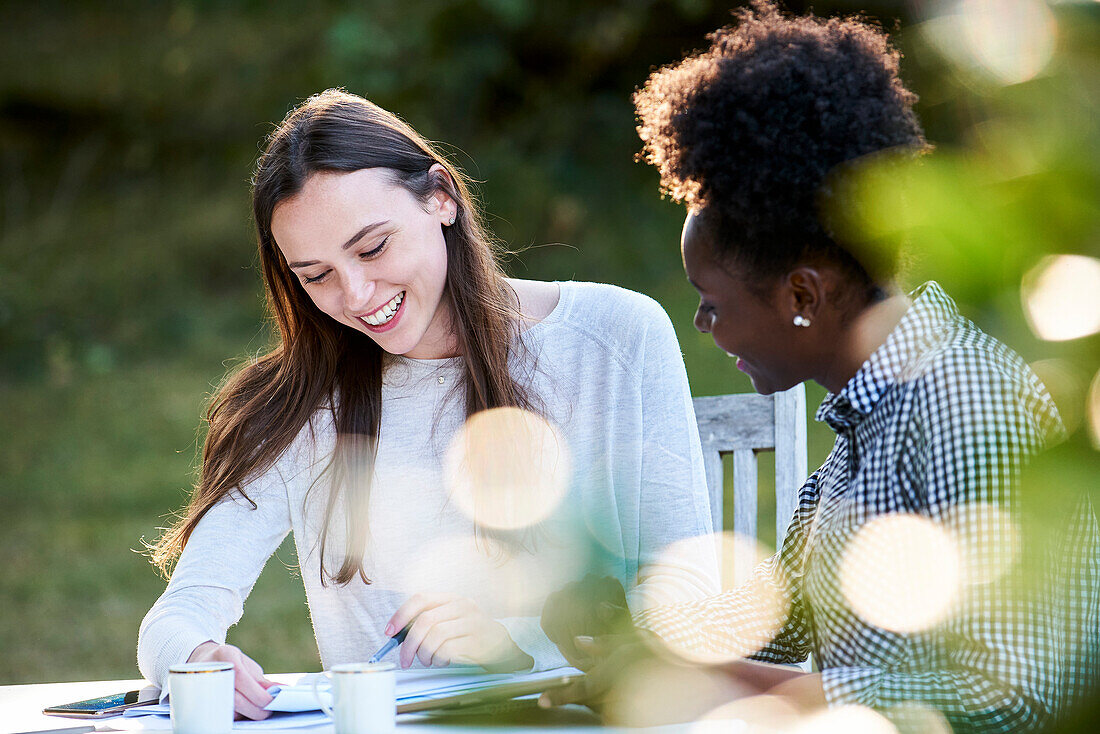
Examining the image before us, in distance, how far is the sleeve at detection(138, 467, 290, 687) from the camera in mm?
1310

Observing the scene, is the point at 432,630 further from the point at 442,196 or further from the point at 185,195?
the point at 185,195

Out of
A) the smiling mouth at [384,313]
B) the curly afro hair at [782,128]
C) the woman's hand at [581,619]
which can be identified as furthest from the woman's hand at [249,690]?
the curly afro hair at [782,128]

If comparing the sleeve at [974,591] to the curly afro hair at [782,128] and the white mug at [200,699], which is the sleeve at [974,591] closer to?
the curly afro hair at [782,128]

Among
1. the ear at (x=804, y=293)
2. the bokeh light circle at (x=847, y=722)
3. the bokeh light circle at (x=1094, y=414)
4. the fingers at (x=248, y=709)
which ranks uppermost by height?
the ear at (x=804, y=293)

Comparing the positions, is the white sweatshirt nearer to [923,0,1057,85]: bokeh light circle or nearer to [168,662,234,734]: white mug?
[168,662,234,734]: white mug

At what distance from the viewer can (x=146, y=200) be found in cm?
719

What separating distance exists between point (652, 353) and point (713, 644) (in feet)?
2.09

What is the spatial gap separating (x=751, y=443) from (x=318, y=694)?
894mm

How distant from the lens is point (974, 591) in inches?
30.5

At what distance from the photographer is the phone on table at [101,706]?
1.16 meters

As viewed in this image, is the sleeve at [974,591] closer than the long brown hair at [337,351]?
Yes

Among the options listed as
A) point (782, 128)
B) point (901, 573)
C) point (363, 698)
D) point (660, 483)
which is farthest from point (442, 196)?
point (901, 573)

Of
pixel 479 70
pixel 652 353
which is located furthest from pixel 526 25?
pixel 652 353

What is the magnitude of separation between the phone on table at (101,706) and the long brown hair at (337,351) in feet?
1.15
